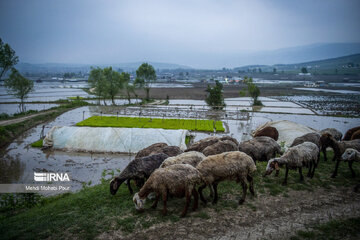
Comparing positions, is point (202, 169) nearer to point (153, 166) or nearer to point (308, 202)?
point (153, 166)

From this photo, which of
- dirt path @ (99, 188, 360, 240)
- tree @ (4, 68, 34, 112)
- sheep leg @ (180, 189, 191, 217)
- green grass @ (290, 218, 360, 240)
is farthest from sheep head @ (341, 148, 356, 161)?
tree @ (4, 68, 34, 112)

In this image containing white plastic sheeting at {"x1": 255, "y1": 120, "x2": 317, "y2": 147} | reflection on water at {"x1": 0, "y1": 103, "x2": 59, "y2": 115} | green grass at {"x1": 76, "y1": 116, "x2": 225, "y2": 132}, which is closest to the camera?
white plastic sheeting at {"x1": 255, "y1": 120, "x2": 317, "y2": 147}

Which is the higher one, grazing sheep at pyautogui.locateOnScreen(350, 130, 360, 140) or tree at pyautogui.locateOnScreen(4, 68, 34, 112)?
tree at pyautogui.locateOnScreen(4, 68, 34, 112)

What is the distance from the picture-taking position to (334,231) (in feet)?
22.2

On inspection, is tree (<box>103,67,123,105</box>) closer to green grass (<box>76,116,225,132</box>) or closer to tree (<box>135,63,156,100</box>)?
tree (<box>135,63,156,100</box>)

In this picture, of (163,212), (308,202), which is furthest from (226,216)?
(308,202)

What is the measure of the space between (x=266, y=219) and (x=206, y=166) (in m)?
2.61

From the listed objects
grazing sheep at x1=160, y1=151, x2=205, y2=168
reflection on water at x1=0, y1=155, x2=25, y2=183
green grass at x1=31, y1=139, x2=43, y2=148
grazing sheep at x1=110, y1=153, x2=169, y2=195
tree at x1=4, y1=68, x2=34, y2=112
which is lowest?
reflection on water at x1=0, y1=155, x2=25, y2=183

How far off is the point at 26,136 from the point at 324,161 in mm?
27049

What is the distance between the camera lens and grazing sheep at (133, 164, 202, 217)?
24.5 feet

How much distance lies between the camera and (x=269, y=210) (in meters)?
7.97

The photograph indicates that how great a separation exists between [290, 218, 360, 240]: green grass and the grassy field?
20cm

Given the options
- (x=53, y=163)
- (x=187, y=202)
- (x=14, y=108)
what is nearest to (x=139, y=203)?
(x=187, y=202)

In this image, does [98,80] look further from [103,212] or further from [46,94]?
[103,212]
